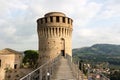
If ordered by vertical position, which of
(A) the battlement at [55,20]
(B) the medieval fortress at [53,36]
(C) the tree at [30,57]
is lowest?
(C) the tree at [30,57]

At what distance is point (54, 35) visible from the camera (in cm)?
3266

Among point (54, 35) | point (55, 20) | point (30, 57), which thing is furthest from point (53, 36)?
point (30, 57)

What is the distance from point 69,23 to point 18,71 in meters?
10.8

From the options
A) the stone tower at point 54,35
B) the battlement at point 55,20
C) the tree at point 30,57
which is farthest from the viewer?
the tree at point 30,57

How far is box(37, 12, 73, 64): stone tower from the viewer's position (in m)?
32.6

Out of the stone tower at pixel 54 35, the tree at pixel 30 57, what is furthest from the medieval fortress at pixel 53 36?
the tree at pixel 30 57

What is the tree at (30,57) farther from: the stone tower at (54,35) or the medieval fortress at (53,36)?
the stone tower at (54,35)

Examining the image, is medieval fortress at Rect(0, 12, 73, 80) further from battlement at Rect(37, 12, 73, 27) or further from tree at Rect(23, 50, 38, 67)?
Result: tree at Rect(23, 50, 38, 67)

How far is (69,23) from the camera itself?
3397 cm

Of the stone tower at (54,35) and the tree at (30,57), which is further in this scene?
the tree at (30,57)

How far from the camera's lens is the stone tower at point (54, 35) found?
32594 mm

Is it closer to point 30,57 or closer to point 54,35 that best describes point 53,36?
point 54,35

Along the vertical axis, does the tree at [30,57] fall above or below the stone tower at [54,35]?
below

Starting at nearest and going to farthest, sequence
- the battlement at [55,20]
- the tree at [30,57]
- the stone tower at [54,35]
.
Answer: the stone tower at [54,35] → the battlement at [55,20] → the tree at [30,57]
